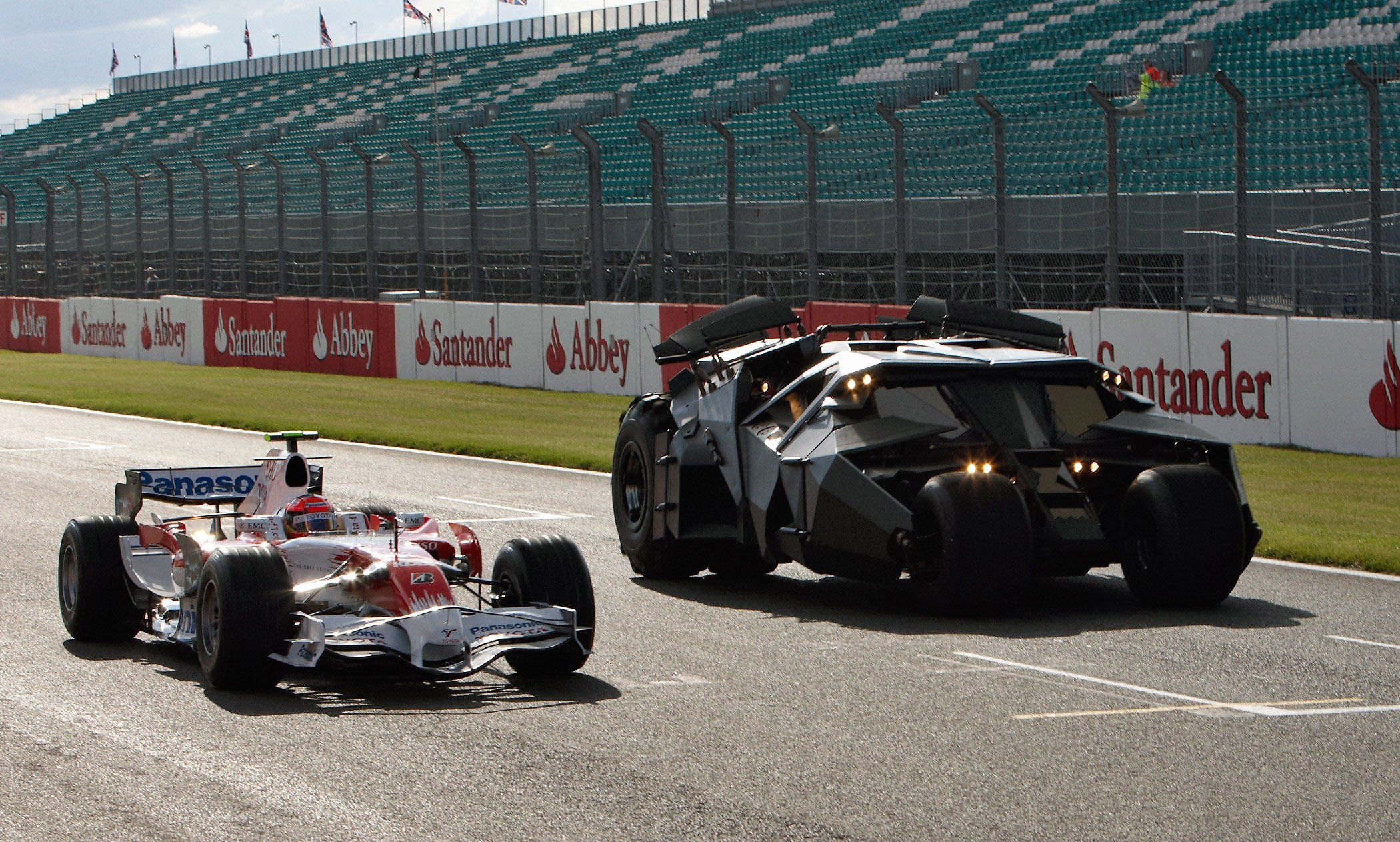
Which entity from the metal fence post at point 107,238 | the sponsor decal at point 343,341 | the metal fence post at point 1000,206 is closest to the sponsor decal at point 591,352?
the sponsor decal at point 343,341

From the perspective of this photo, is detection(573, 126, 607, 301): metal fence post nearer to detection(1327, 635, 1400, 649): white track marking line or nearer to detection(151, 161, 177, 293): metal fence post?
detection(151, 161, 177, 293): metal fence post

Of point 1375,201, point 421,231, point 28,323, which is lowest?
point 28,323

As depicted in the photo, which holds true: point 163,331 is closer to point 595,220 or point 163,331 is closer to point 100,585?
point 595,220

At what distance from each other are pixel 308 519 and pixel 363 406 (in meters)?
15.9

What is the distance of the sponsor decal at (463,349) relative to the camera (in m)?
26.4

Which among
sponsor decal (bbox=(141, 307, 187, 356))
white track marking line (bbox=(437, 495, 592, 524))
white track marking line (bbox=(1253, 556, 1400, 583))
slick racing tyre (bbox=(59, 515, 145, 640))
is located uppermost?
sponsor decal (bbox=(141, 307, 187, 356))

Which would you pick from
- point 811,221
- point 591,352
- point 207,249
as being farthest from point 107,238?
point 811,221

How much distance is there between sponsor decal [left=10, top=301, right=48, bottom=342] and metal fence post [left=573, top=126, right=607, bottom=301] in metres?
18.5

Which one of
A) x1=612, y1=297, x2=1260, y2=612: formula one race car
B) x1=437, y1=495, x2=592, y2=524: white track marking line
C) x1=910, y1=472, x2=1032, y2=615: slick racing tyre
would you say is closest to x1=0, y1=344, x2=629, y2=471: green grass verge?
x1=437, y1=495, x2=592, y2=524: white track marking line

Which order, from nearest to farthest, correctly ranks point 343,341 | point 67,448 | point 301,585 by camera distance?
point 301,585 → point 67,448 → point 343,341

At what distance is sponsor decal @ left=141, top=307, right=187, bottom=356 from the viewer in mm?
34562

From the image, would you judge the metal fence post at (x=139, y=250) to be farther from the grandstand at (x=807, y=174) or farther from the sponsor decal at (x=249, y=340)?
the sponsor decal at (x=249, y=340)

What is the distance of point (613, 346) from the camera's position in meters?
24.1

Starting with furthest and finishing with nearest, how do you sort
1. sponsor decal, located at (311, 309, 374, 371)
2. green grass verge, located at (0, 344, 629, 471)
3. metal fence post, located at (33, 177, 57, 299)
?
metal fence post, located at (33, 177, 57, 299) → sponsor decal, located at (311, 309, 374, 371) → green grass verge, located at (0, 344, 629, 471)
